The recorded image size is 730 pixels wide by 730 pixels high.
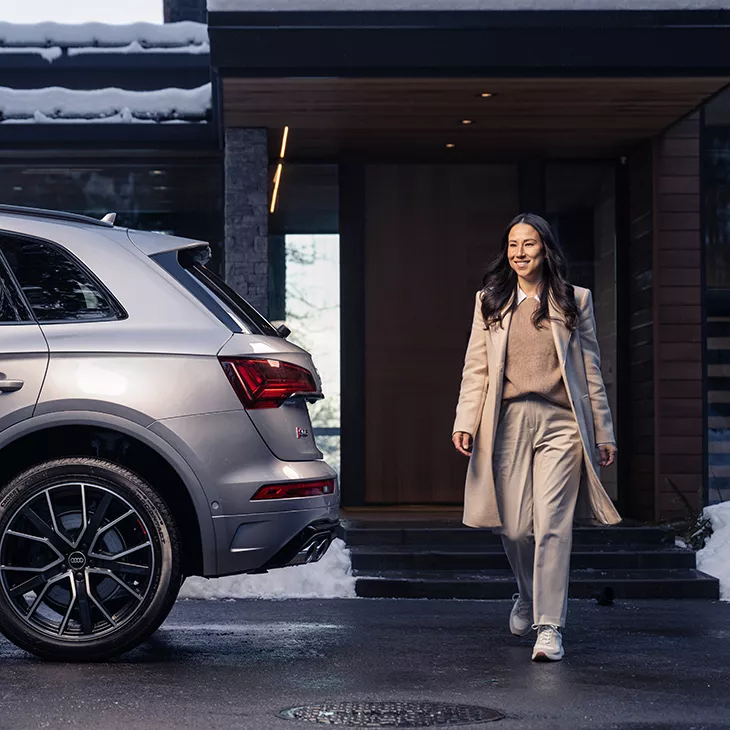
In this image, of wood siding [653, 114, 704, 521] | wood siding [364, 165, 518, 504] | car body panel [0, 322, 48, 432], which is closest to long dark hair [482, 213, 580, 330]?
car body panel [0, 322, 48, 432]

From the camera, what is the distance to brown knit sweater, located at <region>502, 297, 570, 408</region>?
649cm

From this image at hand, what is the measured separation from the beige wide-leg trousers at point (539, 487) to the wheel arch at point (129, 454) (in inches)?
54.3

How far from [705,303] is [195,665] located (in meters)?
7.84

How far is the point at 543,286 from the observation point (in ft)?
21.9

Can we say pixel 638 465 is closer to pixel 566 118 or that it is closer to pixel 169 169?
pixel 566 118

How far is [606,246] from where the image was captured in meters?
13.6

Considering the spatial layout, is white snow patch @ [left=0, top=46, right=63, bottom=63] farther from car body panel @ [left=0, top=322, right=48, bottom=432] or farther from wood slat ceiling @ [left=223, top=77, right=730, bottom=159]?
car body panel @ [left=0, top=322, right=48, bottom=432]

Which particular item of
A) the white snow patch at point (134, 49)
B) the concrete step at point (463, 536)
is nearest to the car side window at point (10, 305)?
the concrete step at point (463, 536)

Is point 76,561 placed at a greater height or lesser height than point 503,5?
lesser

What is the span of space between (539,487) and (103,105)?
820 centimetres

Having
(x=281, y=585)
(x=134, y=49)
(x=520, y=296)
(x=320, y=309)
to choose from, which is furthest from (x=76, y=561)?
(x=134, y=49)

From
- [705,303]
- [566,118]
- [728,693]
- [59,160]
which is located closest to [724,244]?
[705,303]

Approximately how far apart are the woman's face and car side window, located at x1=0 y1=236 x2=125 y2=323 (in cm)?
179

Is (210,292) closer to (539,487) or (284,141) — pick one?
(539,487)
